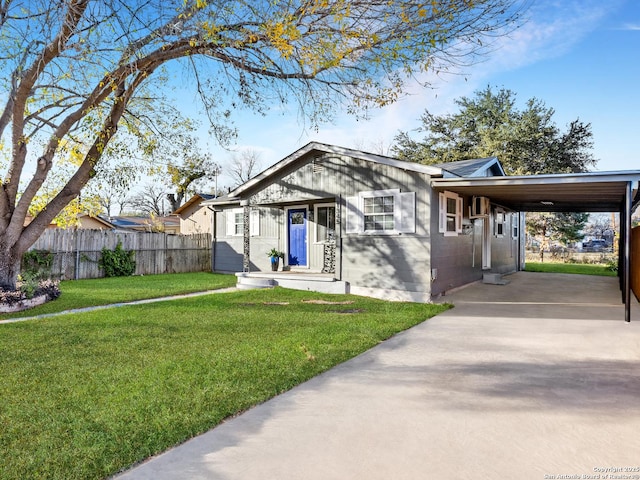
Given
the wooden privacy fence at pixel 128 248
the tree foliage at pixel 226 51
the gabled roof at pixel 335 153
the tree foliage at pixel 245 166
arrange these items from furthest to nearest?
the tree foliage at pixel 245 166, the wooden privacy fence at pixel 128 248, the gabled roof at pixel 335 153, the tree foliage at pixel 226 51

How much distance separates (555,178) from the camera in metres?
7.56

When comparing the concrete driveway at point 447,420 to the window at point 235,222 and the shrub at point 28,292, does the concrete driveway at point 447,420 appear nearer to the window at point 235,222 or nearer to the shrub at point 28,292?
the shrub at point 28,292

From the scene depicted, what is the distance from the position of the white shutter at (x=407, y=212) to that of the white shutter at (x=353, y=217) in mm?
1082

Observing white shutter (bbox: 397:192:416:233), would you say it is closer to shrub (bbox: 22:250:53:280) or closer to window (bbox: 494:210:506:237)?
window (bbox: 494:210:506:237)

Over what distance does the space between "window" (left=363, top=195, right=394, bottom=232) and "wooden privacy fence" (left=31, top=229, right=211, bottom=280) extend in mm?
9712

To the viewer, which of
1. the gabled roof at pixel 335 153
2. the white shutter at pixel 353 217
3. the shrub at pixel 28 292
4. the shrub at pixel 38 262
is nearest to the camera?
the shrub at pixel 28 292

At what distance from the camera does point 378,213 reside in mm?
9820

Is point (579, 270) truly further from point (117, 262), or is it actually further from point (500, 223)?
point (117, 262)

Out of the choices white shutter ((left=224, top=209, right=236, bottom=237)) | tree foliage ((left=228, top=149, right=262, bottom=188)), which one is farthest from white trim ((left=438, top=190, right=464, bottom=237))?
tree foliage ((left=228, top=149, right=262, bottom=188))

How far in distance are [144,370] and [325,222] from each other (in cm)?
838

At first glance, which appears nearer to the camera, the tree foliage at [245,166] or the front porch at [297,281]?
the front porch at [297,281]

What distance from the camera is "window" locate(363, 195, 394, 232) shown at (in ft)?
31.6

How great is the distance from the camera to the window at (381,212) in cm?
926

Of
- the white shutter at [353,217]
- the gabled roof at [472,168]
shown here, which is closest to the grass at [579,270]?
the gabled roof at [472,168]
